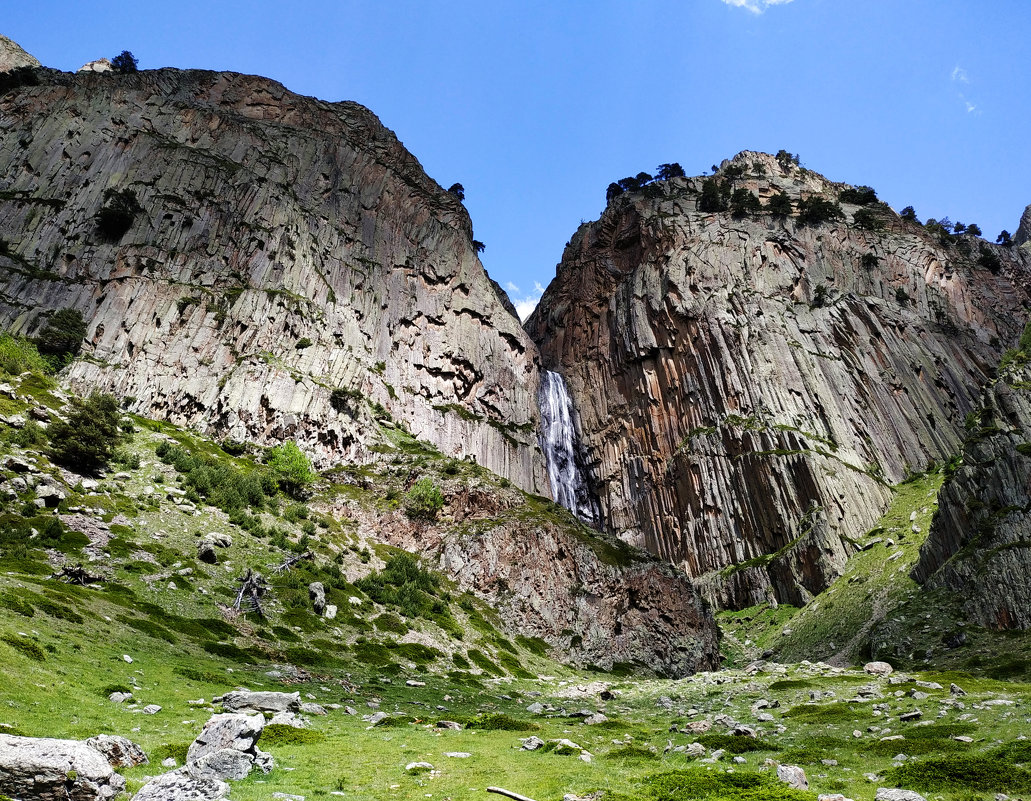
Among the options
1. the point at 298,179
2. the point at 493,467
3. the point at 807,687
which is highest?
the point at 298,179

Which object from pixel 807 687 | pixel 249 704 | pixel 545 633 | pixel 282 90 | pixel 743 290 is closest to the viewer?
pixel 249 704

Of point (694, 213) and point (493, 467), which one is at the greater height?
point (694, 213)

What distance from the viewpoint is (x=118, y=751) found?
13164mm

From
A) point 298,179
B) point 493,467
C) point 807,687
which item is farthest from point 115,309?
point 807,687

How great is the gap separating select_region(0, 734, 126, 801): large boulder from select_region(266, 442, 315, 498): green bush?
52.0 meters

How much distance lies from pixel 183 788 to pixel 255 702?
30.9 feet

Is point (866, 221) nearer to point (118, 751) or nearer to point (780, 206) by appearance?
point (780, 206)

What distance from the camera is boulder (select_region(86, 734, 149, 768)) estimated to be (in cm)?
1295

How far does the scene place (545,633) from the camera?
2202 inches

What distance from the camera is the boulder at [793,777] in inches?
560

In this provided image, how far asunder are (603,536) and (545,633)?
1730 cm

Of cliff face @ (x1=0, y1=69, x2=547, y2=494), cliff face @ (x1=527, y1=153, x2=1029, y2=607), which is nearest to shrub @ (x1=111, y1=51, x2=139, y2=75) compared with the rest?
cliff face @ (x1=0, y1=69, x2=547, y2=494)

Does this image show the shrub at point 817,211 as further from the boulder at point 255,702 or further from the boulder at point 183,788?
the boulder at point 183,788

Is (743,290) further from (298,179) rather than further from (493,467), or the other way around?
(298,179)
